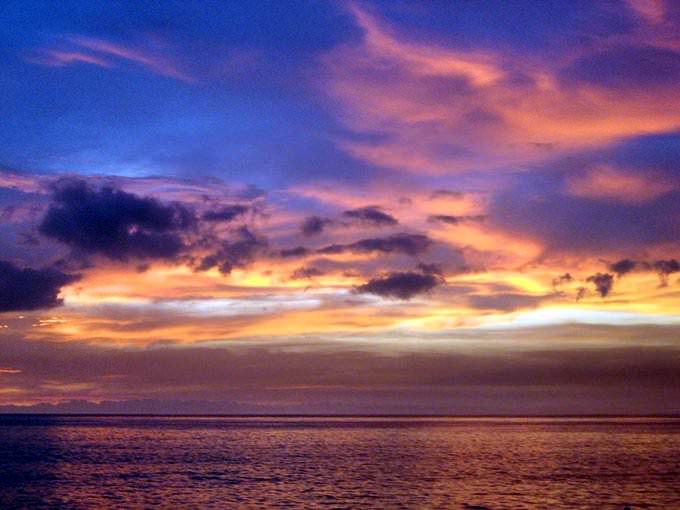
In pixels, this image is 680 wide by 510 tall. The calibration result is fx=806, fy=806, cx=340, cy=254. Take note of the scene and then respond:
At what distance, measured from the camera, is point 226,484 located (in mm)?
72000

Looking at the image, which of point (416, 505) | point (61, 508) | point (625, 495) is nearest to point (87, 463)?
point (61, 508)

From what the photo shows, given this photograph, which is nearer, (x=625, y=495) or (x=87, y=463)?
(x=625, y=495)

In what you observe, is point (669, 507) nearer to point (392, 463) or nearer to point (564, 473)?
point (564, 473)

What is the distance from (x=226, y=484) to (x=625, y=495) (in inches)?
1330

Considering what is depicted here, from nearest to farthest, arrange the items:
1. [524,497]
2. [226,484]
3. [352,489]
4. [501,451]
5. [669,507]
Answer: [669,507] < [524,497] < [352,489] < [226,484] < [501,451]

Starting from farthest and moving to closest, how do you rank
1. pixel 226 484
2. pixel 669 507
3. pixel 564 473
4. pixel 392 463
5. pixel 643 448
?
1. pixel 643 448
2. pixel 392 463
3. pixel 564 473
4. pixel 226 484
5. pixel 669 507

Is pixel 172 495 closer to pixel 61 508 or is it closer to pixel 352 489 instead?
pixel 61 508

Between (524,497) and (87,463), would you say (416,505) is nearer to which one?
(524,497)

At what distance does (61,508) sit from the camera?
188ft

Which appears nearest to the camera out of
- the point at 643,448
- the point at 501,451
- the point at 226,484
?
the point at 226,484

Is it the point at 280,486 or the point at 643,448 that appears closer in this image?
the point at 280,486

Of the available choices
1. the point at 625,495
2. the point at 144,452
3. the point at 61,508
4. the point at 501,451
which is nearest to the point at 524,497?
the point at 625,495

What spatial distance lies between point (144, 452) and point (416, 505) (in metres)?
72.8

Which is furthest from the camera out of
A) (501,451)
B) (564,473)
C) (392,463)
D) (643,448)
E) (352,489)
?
(643,448)
